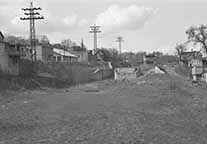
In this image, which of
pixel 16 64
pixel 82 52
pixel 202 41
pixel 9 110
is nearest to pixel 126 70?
pixel 202 41

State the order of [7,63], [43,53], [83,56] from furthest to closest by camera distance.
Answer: [83,56] → [43,53] → [7,63]

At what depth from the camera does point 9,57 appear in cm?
3597

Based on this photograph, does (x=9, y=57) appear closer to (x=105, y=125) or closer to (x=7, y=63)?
(x=7, y=63)

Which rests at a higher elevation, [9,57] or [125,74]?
[9,57]

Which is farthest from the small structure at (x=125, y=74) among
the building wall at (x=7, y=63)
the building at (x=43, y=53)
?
the building wall at (x=7, y=63)

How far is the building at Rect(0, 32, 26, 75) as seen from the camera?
34.2 metres

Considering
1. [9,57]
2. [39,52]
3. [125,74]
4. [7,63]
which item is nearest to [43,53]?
[39,52]

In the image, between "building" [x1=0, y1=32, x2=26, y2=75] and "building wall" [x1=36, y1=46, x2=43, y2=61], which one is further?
"building wall" [x1=36, y1=46, x2=43, y2=61]

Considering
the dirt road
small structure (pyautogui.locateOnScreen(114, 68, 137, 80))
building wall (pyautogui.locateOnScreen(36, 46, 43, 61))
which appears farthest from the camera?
building wall (pyautogui.locateOnScreen(36, 46, 43, 61))

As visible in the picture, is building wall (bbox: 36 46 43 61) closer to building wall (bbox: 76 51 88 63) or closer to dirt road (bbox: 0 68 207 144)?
building wall (bbox: 76 51 88 63)

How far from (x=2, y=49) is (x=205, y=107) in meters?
25.4

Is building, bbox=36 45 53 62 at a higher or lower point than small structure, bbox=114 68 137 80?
higher

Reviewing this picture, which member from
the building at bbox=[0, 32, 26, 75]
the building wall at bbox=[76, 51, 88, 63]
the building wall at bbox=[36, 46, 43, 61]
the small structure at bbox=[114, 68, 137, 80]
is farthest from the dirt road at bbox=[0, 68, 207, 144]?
the building wall at bbox=[76, 51, 88, 63]

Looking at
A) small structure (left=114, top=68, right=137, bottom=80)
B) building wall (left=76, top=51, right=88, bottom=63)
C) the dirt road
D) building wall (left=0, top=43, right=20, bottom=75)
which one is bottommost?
the dirt road
